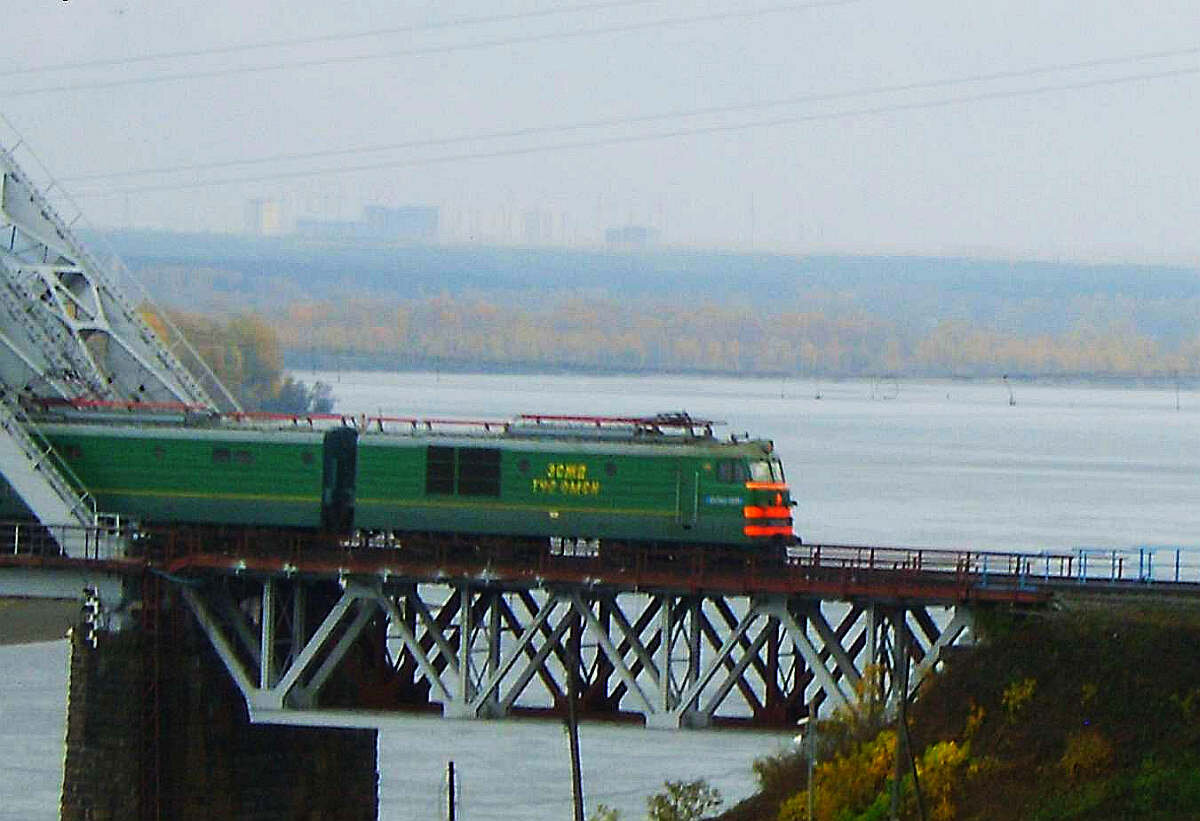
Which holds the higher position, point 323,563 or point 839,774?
point 323,563

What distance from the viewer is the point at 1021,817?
142ft

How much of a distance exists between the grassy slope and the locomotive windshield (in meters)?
7.72

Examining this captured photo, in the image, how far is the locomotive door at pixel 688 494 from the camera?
186 feet

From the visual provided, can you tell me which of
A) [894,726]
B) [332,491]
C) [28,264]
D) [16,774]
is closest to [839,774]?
[894,726]

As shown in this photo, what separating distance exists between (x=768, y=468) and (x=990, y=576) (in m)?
6.51

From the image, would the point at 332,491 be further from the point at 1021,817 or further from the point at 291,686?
the point at 1021,817

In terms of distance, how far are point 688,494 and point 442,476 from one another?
18.3 feet

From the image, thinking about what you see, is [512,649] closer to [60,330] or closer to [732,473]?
[732,473]

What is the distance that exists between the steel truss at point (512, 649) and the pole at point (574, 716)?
6.5 inches

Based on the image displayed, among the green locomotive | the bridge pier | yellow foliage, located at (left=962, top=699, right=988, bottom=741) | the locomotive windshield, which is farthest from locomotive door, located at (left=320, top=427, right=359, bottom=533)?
yellow foliage, located at (left=962, top=699, right=988, bottom=741)

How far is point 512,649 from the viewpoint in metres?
54.3

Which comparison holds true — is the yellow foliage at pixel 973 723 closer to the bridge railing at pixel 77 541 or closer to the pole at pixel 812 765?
the pole at pixel 812 765

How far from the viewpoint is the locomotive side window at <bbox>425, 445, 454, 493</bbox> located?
192 feet

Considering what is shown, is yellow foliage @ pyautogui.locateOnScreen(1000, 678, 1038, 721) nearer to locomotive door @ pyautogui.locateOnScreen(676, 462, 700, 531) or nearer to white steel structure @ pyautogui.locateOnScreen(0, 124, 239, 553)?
locomotive door @ pyautogui.locateOnScreen(676, 462, 700, 531)
